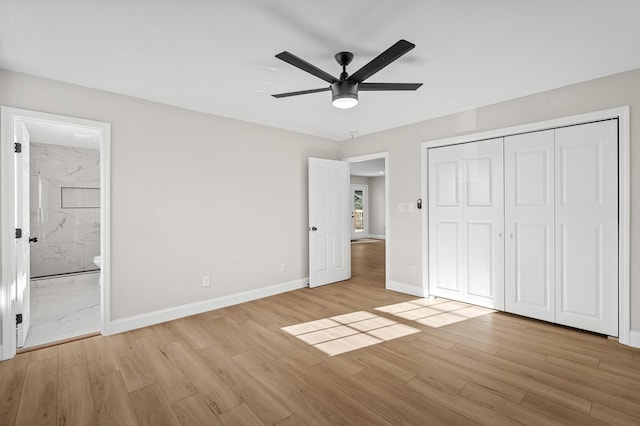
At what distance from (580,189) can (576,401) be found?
2.07 m

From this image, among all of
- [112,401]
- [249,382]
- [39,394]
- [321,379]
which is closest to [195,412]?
[249,382]

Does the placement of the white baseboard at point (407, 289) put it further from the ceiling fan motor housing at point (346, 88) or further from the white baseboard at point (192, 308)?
the ceiling fan motor housing at point (346, 88)

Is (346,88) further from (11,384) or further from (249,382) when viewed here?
(11,384)

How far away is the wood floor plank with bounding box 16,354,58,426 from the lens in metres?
1.85

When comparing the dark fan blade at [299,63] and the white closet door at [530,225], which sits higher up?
the dark fan blade at [299,63]

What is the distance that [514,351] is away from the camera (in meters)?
2.64

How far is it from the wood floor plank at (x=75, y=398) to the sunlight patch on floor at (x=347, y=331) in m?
1.67

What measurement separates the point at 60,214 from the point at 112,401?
5254mm

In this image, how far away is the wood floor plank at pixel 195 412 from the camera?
1.80 meters

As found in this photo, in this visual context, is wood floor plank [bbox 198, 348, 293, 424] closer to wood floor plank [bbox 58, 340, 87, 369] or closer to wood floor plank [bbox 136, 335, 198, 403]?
wood floor plank [bbox 136, 335, 198, 403]

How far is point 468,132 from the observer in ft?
12.5

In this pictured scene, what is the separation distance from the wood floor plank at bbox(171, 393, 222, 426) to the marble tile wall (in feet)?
17.7

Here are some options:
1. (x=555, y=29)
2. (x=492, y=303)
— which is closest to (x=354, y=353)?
(x=492, y=303)

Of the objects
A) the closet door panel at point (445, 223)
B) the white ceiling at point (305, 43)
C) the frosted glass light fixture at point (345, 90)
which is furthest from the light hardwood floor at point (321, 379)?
the white ceiling at point (305, 43)
